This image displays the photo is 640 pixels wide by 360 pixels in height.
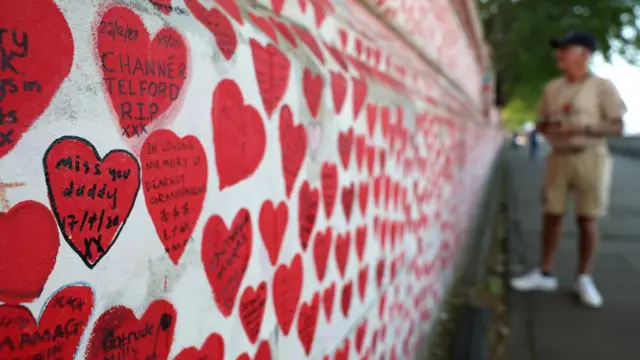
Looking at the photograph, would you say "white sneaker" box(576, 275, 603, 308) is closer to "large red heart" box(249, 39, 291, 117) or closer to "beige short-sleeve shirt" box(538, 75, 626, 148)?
"beige short-sleeve shirt" box(538, 75, 626, 148)

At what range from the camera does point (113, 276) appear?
0.63 meters

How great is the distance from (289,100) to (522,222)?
6.68 meters

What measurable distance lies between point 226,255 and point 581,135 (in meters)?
3.19

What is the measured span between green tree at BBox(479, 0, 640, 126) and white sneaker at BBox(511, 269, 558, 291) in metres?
14.4

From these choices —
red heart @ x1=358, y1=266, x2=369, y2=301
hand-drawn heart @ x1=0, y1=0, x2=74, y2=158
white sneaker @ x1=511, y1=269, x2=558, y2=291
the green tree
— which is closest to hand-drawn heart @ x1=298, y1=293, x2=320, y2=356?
red heart @ x1=358, y1=266, x2=369, y2=301

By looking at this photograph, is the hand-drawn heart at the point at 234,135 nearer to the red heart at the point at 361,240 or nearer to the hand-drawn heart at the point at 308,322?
the hand-drawn heart at the point at 308,322

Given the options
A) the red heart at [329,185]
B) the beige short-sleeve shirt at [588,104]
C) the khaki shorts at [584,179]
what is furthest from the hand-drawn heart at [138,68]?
the khaki shorts at [584,179]

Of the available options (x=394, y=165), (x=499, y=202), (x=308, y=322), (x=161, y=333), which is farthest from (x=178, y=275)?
(x=499, y=202)

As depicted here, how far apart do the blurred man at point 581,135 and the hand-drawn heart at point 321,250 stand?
266cm

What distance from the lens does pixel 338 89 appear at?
136 cm

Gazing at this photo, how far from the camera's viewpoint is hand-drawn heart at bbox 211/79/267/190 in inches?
32.3

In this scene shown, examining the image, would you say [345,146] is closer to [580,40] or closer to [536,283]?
[580,40]

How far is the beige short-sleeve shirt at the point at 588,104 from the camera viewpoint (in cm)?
346

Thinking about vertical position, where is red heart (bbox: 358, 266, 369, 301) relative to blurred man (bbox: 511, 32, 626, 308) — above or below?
below
